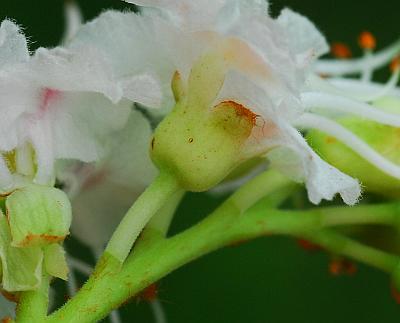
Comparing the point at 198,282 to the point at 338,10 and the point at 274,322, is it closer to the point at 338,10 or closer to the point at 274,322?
the point at 274,322

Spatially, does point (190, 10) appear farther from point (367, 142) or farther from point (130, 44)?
point (367, 142)

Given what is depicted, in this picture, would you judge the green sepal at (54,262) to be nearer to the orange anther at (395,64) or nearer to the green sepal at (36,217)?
the green sepal at (36,217)

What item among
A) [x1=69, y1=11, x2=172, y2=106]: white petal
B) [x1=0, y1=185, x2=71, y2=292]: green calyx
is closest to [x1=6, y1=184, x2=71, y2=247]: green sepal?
[x1=0, y1=185, x2=71, y2=292]: green calyx

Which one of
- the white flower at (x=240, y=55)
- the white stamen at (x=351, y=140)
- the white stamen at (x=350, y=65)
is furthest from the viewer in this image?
the white stamen at (x=350, y=65)

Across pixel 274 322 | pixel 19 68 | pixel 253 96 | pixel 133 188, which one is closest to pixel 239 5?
pixel 253 96

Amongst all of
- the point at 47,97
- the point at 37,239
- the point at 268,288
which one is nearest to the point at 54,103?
the point at 47,97

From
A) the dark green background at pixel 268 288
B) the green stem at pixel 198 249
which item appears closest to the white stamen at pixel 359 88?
the green stem at pixel 198 249
